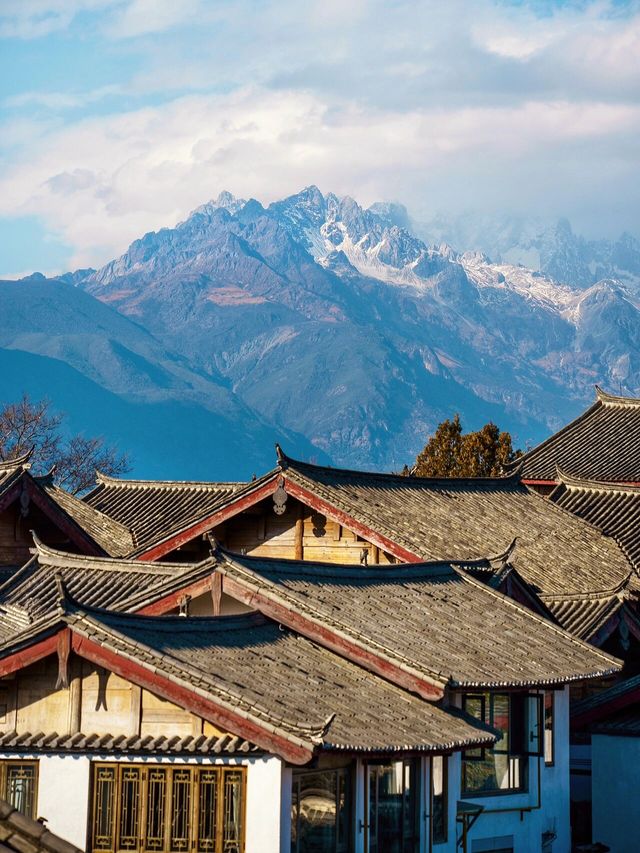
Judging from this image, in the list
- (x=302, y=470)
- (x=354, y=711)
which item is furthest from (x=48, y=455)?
(x=354, y=711)

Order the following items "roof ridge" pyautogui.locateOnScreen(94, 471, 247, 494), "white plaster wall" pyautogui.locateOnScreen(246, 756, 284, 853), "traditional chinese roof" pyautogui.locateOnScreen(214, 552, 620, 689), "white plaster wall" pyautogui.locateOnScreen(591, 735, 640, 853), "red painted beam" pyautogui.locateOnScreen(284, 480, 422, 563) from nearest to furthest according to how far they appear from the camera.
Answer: "white plaster wall" pyautogui.locateOnScreen(246, 756, 284, 853) → "traditional chinese roof" pyautogui.locateOnScreen(214, 552, 620, 689) → "white plaster wall" pyautogui.locateOnScreen(591, 735, 640, 853) → "red painted beam" pyautogui.locateOnScreen(284, 480, 422, 563) → "roof ridge" pyautogui.locateOnScreen(94, 471, 247, 494)

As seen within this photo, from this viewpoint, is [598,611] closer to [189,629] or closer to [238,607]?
[238,607]

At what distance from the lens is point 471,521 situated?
3859 cm

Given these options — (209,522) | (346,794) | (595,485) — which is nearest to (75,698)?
(346,794)

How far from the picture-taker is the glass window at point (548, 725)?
1070 inches

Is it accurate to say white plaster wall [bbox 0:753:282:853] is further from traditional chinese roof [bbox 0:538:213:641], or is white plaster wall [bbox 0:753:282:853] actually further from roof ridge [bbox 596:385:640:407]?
roof ridge [bbox 596:385:640:407]

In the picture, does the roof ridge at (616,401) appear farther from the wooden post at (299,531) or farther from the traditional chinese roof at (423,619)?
the traditional chinese roof at (423,619)

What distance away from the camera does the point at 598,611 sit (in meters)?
34.3

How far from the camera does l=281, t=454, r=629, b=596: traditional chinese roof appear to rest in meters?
34.1

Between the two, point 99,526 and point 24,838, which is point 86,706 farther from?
point 99,526

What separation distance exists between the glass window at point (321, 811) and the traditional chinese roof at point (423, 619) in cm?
238

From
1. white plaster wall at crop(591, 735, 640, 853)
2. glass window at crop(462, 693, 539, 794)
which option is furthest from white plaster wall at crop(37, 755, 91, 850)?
white plaster wall at crop(591, 735, 640, 853)

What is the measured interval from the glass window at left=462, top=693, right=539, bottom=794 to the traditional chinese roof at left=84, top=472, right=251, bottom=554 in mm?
23324

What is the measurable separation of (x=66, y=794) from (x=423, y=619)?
7.29 meters
